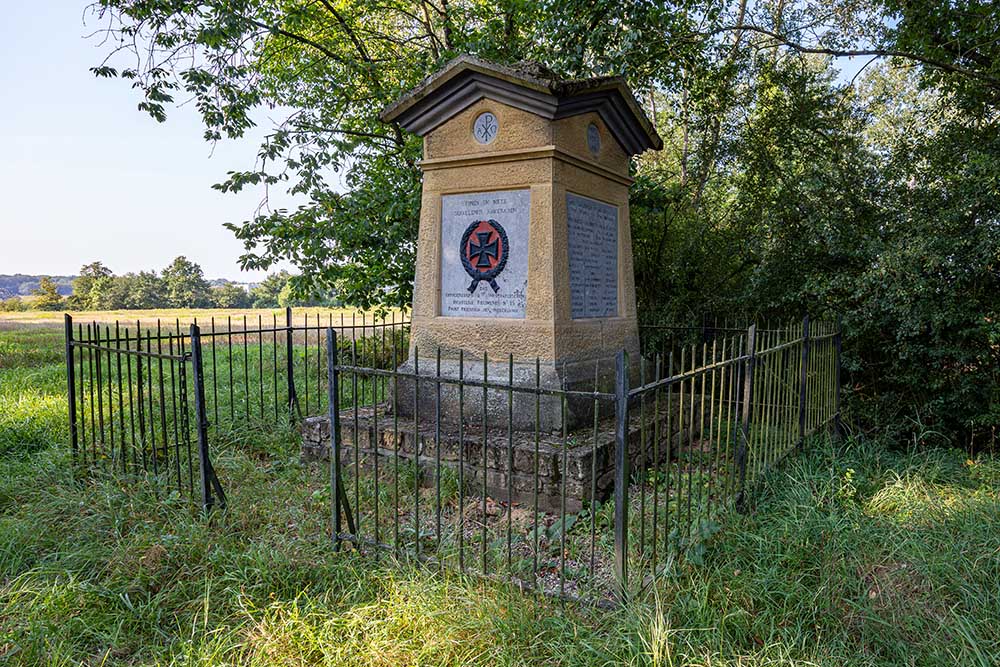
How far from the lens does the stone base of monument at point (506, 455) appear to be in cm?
395

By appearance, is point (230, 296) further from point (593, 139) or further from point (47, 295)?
point (593, 139)

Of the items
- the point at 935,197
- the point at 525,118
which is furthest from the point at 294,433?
the point at 935,197

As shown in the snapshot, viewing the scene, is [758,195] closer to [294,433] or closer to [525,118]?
[525,118]

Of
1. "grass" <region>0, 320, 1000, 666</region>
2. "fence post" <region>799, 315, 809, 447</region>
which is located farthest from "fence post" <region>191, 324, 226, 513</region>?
"fence post" <region>799, 315, 809, 447</region>

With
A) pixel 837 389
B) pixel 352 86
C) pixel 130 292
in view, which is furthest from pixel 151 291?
pixel 837 389

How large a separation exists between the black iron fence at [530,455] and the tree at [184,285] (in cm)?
4484

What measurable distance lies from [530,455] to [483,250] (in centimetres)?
174

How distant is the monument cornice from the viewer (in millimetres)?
4547

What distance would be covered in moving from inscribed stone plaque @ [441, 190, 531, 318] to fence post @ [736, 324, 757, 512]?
1711 millimetres

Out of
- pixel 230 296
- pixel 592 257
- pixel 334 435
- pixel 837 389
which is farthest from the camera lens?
pixel 230 296

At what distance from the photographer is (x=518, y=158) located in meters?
4.67

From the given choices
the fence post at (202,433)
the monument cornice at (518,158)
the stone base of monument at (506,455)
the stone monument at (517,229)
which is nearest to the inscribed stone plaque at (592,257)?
the stone monument at (517,229)

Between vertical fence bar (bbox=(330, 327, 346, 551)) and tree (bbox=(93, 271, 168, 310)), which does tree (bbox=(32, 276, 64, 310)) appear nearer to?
tree (bbox=(93, 271, 168, 310))

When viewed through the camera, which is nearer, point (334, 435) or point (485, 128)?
point (334, 435)
